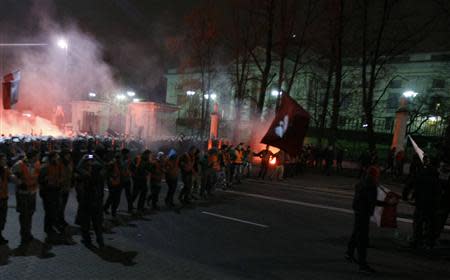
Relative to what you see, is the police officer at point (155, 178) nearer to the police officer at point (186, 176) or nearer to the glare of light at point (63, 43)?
the police officer at point (186, 176)

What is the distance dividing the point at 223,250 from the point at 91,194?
2.62 m

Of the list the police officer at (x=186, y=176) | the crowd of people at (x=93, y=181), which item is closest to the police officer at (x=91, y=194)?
the crowd of people at (x=93, y=181)

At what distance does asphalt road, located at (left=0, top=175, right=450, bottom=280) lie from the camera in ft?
18.6

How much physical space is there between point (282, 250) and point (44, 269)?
416 centimetres

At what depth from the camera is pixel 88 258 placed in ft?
19.7

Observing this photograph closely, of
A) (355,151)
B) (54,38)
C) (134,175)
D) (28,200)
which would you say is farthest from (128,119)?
(28,200)

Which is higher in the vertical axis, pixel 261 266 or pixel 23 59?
pixel 23 59

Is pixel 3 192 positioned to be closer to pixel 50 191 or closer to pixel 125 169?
pixel 50 191

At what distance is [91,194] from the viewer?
6422mm

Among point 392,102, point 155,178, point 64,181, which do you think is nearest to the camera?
point 64,181

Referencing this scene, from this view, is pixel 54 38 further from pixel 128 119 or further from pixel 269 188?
pixel 269 188

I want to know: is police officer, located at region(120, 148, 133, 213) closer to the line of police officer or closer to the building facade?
the line of police officer

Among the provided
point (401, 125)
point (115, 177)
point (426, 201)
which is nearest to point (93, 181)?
point (115, 177)

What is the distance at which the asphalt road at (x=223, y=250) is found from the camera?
5.67m
